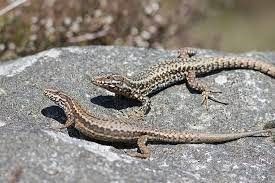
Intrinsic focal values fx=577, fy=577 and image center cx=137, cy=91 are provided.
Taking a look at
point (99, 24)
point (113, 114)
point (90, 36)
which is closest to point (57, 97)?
point (113, 114)

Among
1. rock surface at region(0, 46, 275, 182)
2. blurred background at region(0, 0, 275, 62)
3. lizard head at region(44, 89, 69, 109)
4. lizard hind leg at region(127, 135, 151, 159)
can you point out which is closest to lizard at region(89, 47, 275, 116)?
rock surface at region(0, 46, 275, 182)

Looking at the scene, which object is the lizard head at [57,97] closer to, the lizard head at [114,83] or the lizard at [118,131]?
the lizard at [118,131]

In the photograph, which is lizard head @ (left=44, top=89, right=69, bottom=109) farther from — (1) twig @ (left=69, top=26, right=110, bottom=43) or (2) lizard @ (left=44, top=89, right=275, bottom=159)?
(1) twig @ (left=69, top=26, right=110, bottom=43)

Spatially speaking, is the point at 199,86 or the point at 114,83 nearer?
the point at 114,83

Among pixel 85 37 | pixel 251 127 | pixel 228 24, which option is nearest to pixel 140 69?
pixel 251 127

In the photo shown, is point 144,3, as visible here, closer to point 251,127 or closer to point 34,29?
point 34,29

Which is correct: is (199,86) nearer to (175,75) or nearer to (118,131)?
(175,75)
